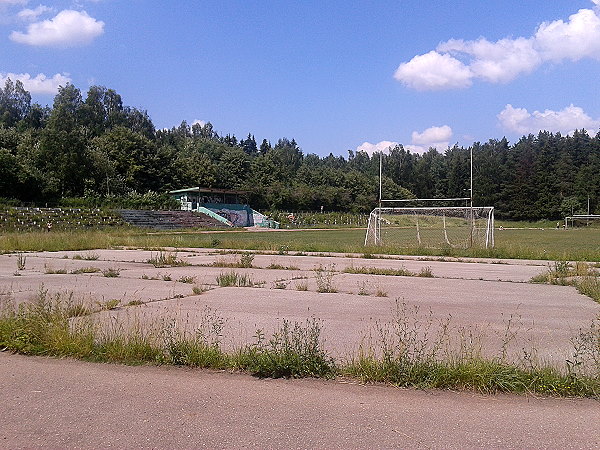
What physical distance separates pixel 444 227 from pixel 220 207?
207 feet

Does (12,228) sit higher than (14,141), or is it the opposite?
(14,141)

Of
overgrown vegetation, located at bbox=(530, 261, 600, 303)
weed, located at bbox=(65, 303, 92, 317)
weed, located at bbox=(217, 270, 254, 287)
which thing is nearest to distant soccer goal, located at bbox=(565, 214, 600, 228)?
overgrown vegetation, located at bbox=(530, 261, 600, 303)

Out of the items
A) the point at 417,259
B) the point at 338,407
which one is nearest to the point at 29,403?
the point at 338,407

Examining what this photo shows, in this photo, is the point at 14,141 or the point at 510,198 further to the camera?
the point at 510,198

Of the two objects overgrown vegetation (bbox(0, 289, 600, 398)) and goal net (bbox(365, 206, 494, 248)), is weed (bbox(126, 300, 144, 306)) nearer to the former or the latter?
overgrown vegetation (bbox(0, 289, 600, 398))

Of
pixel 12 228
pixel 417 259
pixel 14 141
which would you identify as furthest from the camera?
pixel 14 141

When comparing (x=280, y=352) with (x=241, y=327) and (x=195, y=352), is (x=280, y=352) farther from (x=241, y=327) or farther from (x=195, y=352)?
(x=241, y=327)

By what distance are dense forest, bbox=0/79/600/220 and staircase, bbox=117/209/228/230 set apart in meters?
8.77

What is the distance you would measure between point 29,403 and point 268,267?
54.7 ft

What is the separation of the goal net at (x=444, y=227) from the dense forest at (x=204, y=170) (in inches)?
1995

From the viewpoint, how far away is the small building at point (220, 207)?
95750 millimetres

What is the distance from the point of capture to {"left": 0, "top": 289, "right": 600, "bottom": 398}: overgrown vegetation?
239 inches

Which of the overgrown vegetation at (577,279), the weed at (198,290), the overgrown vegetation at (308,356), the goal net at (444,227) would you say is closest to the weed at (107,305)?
the overgrown vegetation at (308,356)

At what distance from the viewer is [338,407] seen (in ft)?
17.8
